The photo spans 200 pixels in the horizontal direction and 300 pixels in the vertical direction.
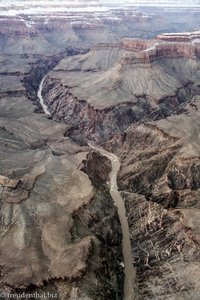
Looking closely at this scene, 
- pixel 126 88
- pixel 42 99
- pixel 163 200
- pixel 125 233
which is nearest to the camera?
pixel 125 233

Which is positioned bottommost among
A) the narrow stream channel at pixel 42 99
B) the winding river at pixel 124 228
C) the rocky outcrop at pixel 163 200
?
the narrow stream channel at pixel 42 99

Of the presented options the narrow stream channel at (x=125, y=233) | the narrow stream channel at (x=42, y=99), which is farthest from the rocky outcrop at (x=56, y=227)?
the narrow stream channel at (x=42, y=99)

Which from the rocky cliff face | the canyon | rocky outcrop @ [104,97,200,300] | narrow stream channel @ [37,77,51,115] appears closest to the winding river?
the canyon

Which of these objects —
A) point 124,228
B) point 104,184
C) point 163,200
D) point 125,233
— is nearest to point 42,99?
point 104,184

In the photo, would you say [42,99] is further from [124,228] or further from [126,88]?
[124,228]

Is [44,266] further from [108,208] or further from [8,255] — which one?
[108,208]

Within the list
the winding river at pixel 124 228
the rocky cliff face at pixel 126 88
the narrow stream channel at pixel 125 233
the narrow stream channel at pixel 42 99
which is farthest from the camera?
the narrow stream channel at pixel 42 99

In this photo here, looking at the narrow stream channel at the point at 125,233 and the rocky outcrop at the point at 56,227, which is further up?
the rocky outcrop at the point at 56,227

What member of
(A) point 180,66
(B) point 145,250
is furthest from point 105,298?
(A) point 180,66

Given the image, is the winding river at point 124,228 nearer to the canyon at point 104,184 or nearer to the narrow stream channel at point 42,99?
the canyon at point 104,184

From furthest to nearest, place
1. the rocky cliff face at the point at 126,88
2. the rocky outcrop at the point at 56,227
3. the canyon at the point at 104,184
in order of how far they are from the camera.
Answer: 1. the rocky cliff face at the point at 126,88
2. the canyon at the point at 104,184
3. the rocky outcrop at the point at 56,227
